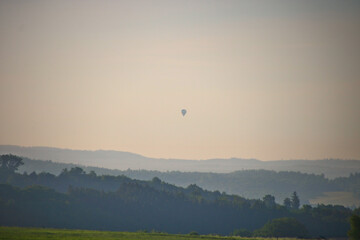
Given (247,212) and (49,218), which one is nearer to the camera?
(49,218)

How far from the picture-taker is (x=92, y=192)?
570 feet

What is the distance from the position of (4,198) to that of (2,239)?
100441 mm

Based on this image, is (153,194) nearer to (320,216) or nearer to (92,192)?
(92,192)

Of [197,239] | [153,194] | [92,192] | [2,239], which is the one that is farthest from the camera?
[153,194]

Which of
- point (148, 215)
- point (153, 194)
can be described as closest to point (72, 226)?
point (148, 215)

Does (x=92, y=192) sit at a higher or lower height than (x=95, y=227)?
higher

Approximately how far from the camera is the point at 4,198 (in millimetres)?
150000

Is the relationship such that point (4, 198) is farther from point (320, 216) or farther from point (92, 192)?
point (320, 216)

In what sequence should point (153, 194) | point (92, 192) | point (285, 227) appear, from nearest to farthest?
point (285, 227) < point (92, 192) < point (153, 194)

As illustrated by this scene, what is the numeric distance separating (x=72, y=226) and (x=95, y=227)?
8.38 m

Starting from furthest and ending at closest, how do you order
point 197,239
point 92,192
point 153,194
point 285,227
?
point 153,194, point 92,192, point 285,227, point 197,239

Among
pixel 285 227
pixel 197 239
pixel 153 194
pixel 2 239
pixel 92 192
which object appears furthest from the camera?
pixel 153 194

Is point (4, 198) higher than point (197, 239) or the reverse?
higher

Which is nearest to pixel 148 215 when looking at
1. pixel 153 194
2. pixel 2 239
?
pixel 153 194
